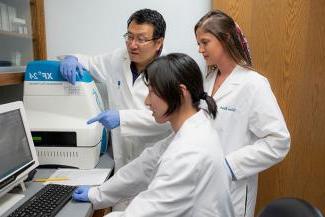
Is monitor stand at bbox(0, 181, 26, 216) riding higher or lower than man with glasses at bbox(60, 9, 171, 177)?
lower

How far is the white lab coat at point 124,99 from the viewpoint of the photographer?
1.60 metres

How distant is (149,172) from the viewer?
1.29 m

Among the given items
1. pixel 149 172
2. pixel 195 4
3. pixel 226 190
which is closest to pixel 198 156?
pixel 226 190

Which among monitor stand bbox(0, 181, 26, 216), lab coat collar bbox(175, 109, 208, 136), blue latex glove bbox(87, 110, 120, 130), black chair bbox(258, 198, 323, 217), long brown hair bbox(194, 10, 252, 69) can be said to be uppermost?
long brown hair bbox(194, 10, 252, 69)

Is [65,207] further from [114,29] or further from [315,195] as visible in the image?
[315,195]

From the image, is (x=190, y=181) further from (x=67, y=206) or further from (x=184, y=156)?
(x=67, y=206)

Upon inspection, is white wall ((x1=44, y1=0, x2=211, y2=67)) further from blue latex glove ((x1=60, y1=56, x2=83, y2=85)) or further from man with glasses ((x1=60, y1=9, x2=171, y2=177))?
blue latex glove ((x1=60, y1=56, x2=83, y2=85))

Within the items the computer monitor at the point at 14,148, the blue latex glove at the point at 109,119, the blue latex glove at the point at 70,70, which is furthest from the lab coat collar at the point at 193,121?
the blue latex glove at the point at 70,70

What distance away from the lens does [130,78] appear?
176 cm

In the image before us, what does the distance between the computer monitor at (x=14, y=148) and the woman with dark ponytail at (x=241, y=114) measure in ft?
2.74

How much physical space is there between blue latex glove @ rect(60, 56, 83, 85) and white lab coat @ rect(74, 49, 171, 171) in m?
0.15

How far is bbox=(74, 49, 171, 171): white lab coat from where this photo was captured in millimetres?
1596

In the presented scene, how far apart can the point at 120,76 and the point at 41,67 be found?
418mm

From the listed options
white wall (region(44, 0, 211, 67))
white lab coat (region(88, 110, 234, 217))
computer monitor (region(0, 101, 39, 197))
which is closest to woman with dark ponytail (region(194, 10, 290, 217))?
white lab coat (region(88, 110, 234, 217))
